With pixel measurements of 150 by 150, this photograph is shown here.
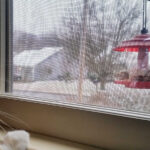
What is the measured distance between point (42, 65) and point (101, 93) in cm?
24

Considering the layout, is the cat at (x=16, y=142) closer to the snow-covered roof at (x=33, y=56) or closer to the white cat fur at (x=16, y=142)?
the white cat fur at (x=16, y=142)

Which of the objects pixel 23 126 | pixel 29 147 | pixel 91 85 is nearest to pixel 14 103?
pixel 23 126

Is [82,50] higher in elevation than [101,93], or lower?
higher

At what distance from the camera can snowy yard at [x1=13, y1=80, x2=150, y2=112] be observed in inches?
20.5

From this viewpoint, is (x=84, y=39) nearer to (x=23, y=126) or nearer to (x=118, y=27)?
(x=118, y=27)

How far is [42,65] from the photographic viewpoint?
26.3 inches

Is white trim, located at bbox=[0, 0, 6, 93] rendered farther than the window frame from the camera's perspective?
Yes

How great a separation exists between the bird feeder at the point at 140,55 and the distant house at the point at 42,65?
0.57ft

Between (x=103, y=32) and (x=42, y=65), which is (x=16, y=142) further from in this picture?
(x=103, y=32)

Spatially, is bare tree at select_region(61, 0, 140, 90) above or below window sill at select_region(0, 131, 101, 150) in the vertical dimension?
above

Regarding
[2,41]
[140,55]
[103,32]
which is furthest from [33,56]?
[140,55]

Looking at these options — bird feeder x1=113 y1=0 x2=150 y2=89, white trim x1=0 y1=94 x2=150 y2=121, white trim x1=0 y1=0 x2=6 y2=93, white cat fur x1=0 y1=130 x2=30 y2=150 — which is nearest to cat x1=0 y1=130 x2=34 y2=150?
white cat fur x1=0 y1=130 x2=30 y2=150

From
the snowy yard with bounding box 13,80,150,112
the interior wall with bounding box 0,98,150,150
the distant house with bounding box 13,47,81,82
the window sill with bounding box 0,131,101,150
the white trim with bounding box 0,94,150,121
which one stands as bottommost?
the window sill with bounding box 0,131,101,150

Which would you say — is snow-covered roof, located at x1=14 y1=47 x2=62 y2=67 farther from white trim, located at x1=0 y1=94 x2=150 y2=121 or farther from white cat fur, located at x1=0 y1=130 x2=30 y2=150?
white cat fur, located at x1=0 y1=130 x2=30 y2=150
